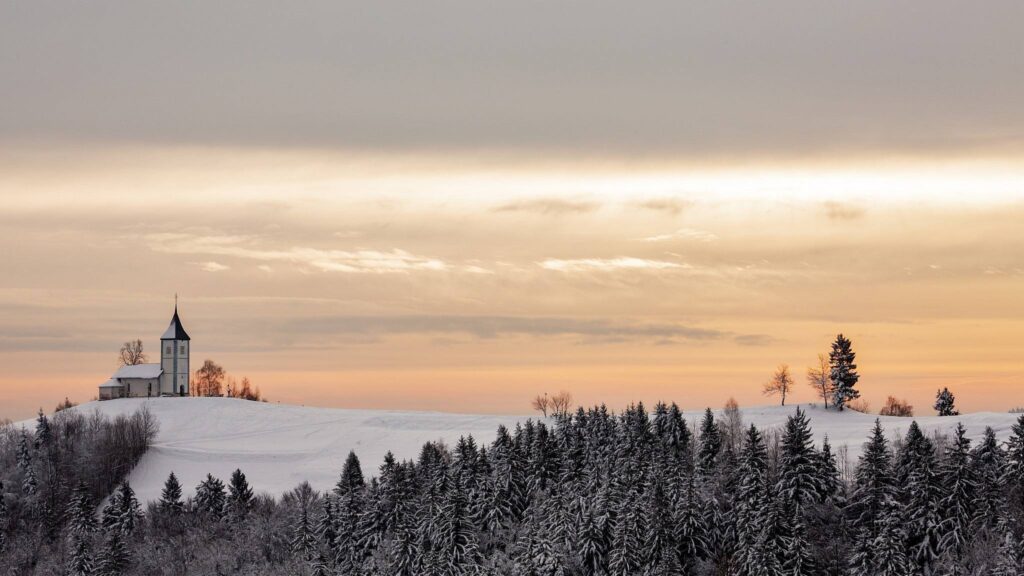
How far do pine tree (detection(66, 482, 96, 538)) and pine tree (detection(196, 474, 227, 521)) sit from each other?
1483 cm

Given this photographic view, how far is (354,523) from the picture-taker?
134625 millimetres

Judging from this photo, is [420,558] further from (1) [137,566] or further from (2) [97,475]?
(2) [97,475]

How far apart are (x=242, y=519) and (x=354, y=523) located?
28.1m

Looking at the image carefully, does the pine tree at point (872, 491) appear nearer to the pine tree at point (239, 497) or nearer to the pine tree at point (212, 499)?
the pine tree at point (239, 497)

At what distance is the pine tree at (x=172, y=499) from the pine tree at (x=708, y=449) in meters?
74.1

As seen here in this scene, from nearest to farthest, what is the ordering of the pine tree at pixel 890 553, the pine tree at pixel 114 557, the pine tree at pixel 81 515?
the pine tree at pixel 890 553 < the pine tree at pixel 114 557 < the pine tree at pixel 81 515

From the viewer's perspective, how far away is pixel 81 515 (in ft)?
527

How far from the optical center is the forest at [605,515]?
362 feet

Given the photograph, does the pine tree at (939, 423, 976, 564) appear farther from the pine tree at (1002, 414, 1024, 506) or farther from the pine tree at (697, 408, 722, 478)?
the pine tree at (697, 408, 722, 478)

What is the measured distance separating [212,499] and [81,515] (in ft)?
59.6

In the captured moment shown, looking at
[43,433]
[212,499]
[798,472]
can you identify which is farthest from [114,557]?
[798,472]

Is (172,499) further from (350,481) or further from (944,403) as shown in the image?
(944,403)

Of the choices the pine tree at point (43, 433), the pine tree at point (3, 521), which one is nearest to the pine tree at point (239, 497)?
the pine tree at point (3, 521)

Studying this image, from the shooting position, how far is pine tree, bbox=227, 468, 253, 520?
6201 inches
